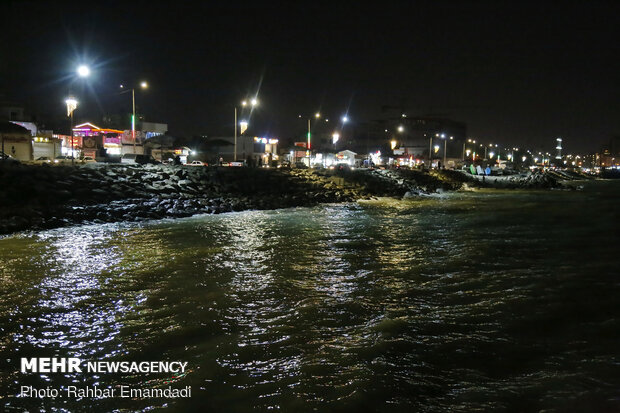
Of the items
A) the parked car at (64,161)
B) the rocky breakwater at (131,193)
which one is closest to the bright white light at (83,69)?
the rocky breakwater at (131,193)

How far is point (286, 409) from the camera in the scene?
16.0 ft

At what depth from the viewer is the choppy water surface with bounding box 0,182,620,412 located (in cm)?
527

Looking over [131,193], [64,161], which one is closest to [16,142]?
[64,161]

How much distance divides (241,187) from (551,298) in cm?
2728

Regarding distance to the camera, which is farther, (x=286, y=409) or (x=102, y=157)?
(x=102, y=157)

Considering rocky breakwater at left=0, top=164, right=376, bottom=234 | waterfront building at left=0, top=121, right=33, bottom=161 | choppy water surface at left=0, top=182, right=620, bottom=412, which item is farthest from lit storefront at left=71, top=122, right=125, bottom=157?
choppy water surface at left=0, top=182, right=620, bottom=412

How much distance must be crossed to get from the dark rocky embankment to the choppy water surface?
4.97 metres

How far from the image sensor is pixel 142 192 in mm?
26969

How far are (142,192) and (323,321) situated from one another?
2201cm

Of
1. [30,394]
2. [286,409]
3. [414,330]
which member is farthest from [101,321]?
[414,330]

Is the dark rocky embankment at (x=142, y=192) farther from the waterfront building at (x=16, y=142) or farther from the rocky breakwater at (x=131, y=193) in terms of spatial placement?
the waterfront building at (x=16, y=142)

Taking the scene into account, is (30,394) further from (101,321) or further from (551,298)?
(551,298)

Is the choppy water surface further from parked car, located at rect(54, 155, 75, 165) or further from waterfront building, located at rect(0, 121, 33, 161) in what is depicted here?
waterfront building, located at rect(0, 121, 33, 161)

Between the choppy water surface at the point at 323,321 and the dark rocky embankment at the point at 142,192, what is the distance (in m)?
4.97
